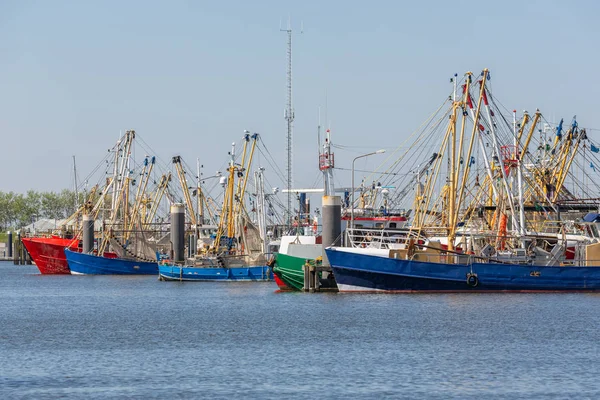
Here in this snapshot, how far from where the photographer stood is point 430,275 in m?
66.0

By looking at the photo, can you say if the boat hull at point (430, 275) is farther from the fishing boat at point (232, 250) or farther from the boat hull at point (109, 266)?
the boat hull at point (109, 266)

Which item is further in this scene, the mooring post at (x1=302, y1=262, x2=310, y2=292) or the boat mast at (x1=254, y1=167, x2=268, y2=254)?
the boat mast at (x1=254, y1=167, x2=268, y2=254)

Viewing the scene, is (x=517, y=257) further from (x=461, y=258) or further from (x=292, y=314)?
(x=292, y=314)

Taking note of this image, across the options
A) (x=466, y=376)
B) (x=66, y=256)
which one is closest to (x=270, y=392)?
(x=466, y=376)

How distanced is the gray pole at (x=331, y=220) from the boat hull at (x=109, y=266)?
50249 mm

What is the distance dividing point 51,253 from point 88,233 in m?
9.53

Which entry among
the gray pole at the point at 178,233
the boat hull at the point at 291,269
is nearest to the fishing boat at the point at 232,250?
the gray pole at the point at 178,233

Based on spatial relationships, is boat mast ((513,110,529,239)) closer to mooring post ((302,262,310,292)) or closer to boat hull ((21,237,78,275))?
mooring post ((302,262,310,292))

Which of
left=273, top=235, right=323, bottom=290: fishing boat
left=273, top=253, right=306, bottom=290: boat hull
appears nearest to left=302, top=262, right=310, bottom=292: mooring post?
left=273, top=235, right=323, bottom=290: fishing boat

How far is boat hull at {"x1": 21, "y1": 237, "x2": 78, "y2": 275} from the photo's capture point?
404 ft

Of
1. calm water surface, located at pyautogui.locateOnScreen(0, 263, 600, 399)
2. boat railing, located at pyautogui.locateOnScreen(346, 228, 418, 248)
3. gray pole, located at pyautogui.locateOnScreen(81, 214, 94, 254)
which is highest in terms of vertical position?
gray pole, located at pyautogui.locateOnScreen(81, 214, 94, 254)

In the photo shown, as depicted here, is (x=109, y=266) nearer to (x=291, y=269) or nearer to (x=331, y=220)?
(x=291, y=269)

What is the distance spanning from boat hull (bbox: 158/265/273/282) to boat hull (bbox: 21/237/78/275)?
29857mm

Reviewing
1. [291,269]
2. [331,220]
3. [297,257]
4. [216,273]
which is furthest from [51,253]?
[331,220]
